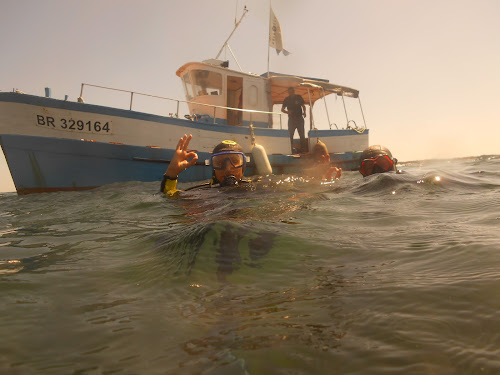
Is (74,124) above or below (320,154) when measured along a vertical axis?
above

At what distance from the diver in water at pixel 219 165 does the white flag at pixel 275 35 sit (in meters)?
8.49

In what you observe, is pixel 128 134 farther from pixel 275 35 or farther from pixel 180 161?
pixel 275 35

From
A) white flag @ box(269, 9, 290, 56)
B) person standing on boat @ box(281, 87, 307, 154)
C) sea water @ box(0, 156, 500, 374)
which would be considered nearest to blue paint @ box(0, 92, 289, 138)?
person standing on boat @ box(281, 87, 307, 154)

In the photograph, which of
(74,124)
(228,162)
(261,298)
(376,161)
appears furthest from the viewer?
(74,124)

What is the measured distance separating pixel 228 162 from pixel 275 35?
30.1ft

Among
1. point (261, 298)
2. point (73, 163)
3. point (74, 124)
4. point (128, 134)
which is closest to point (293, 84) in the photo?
point (128, 134)

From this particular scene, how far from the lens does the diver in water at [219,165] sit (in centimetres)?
457

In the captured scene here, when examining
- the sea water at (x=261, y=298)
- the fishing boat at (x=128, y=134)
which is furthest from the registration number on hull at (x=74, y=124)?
the sea water at (x=261, y=298)

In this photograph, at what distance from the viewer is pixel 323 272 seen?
1534 millimetres

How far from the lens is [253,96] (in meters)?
11.0

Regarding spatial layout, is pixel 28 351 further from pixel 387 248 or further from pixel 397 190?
pixel 397 190

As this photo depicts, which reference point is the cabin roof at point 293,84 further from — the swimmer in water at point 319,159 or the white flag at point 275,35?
the swimmer in water at point 319,159

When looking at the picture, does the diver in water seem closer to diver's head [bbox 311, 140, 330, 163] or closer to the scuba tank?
the scuba tank

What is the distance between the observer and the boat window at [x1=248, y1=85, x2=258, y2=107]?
1089 centimetres
